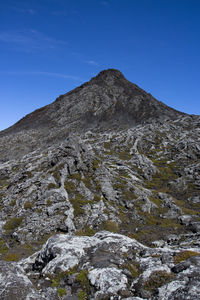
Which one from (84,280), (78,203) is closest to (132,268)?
Answer: (84,280)

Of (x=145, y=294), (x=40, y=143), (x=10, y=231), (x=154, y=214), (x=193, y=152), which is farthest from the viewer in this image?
(x=40, y=143)

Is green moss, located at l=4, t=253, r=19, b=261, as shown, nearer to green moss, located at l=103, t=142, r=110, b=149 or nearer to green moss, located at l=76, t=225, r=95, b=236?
green moss, located at l=76, t=225, r=95, b=236

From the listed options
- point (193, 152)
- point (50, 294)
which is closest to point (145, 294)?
point (50, 294)

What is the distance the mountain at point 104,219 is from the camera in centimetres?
1140

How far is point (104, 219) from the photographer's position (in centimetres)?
3569

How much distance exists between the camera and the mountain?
37.4ft

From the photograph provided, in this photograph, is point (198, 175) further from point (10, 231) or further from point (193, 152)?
point (10, 231)

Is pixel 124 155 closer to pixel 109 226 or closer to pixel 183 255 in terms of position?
pixel 109 226

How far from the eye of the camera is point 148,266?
1291cm

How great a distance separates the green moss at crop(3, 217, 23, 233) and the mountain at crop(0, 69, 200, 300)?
0.16 meters

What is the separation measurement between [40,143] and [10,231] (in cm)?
9215

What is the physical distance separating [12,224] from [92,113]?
426ft

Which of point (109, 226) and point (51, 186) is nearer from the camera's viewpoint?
point (109, 226)

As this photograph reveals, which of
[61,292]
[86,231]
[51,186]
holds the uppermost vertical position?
[51,186]
